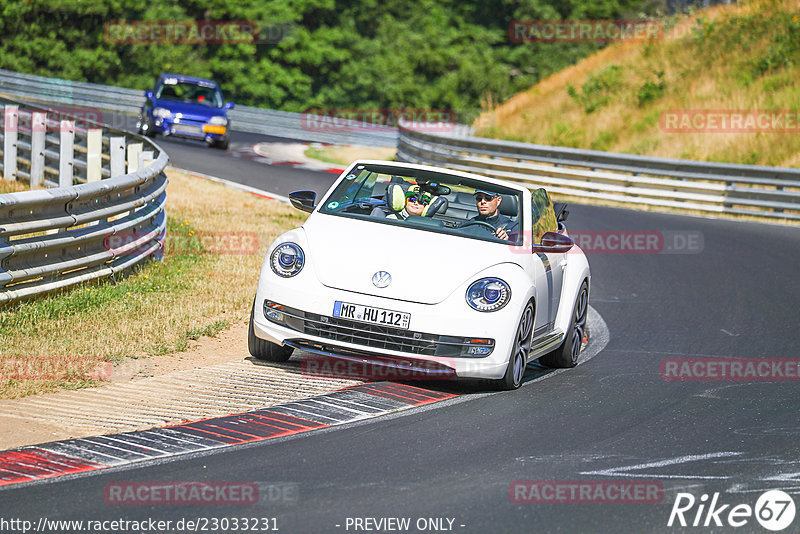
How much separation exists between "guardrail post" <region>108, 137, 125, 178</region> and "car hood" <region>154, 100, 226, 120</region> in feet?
43.1

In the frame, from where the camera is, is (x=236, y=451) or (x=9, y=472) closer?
(x=9, y=472)

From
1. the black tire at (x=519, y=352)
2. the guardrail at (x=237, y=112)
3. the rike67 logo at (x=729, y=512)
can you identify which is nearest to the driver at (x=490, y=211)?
the black tire at (x=519, y=352)

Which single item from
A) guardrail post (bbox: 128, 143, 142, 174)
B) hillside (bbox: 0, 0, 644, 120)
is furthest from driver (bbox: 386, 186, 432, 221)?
hillside (bbox: 0, 0, 644, 120)

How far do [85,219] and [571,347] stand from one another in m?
4.51

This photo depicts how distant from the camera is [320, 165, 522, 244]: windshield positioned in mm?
8641

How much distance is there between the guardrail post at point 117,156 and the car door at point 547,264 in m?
7.78

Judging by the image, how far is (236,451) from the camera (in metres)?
6.11

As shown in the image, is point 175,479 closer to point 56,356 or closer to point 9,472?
point 9,472

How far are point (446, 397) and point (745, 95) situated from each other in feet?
Result: 81.7

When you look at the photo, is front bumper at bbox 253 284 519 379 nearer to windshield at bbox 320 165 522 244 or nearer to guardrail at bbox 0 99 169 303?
windshield at bbox 320 165 522 244

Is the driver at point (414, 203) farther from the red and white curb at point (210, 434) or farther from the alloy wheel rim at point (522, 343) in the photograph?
the red and white curb at point (210, 434)

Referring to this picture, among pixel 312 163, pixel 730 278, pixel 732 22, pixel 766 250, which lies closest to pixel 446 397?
pixel 730 278

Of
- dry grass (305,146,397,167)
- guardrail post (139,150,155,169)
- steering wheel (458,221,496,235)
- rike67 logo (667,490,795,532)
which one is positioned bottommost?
dry grass (305,146,397,167)

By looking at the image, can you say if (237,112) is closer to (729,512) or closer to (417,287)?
(417,287)
